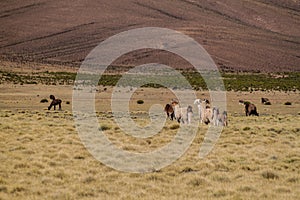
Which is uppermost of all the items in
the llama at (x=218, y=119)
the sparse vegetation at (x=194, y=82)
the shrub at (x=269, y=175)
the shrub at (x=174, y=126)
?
the sparse vegetation at (x=194, y=82)

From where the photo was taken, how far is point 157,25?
154625 millimetres

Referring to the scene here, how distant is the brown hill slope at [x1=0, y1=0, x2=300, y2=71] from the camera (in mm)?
135875

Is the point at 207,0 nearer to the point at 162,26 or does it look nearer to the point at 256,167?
the point at 162,26

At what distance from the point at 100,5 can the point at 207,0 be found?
127 ft

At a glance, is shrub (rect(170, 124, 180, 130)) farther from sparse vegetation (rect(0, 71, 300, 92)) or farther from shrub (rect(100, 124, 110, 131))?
sparse vegetation (rect(0, 71, 300, 92))

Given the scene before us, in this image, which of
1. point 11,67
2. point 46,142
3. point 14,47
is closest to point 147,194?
point 46,142

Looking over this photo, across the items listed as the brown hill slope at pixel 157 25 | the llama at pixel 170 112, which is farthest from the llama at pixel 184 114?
the brown hill slope at pixel 157 25

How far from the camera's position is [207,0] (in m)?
182

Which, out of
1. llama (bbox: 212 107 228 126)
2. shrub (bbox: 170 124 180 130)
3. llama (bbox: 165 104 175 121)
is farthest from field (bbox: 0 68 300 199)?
llama (bbox: 165 104 175 121)

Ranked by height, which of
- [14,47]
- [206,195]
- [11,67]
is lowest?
[206,195]

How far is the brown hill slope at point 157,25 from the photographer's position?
13588 centimetres

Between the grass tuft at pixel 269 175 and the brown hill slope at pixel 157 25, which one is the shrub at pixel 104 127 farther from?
the brown hill slope at pixel 157 25

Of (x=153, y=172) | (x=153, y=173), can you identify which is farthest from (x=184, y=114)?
(x=153, y=173)

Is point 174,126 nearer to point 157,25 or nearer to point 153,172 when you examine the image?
point 153,172
